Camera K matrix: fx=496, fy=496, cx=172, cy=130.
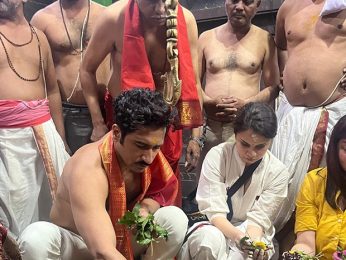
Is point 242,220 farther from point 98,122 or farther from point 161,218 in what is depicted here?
point 98,122

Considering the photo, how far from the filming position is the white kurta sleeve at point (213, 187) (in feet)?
8.44

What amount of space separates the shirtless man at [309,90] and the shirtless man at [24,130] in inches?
54.7

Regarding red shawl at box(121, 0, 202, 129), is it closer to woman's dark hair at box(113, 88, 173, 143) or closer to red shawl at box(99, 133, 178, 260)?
red shawl at box(99, 133, 178, 260)

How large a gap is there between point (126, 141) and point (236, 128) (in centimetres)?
73

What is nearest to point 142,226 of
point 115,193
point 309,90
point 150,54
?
point 115,193

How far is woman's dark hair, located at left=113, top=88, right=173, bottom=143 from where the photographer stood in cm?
208

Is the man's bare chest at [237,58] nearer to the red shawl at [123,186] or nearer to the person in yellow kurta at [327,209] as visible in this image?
the person in yellow kurta at [327,209]

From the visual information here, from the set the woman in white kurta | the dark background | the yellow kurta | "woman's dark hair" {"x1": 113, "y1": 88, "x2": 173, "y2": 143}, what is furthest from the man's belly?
the dark background

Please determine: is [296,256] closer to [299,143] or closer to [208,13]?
[299,143]

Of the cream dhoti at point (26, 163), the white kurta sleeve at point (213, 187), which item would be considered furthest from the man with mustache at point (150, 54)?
the cream dhoti at point (26, 163)

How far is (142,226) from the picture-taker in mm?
2154

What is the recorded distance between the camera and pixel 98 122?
301 cm

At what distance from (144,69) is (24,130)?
2.80 feet

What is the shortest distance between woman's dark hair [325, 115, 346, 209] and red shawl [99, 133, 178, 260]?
0.77 m
